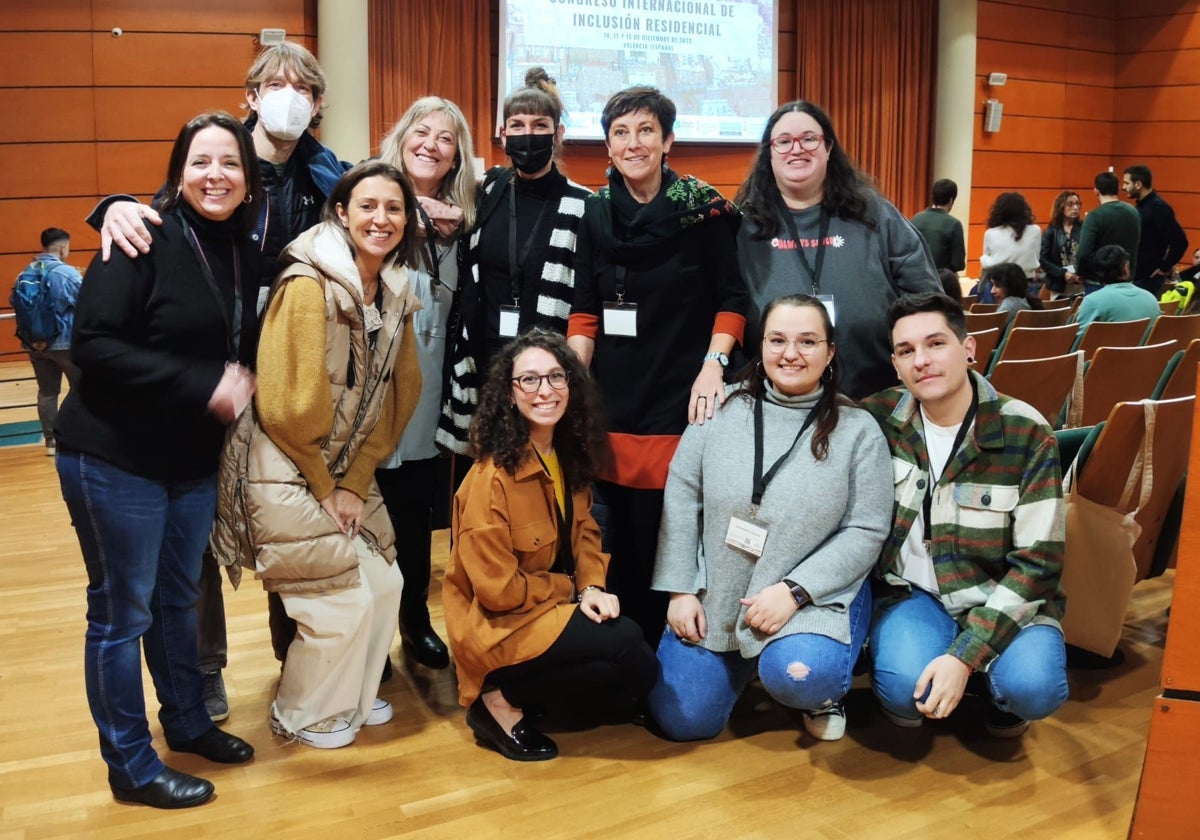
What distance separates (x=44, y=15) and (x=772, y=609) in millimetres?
7305

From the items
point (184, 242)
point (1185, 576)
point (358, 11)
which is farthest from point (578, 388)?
point (358, 11)

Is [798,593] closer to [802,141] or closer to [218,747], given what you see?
[802,141]

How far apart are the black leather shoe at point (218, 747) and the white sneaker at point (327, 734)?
126 millimetres

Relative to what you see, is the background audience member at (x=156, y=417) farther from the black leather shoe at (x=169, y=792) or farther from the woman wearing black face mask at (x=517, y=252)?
the woman wearing black face mask at (x=517, y=252)

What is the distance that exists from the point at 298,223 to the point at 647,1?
7370 millimetres

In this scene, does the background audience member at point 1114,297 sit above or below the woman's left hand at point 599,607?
above

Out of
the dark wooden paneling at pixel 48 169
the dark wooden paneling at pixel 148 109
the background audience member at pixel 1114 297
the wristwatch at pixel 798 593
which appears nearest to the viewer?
the wristwatch at pixel 798 593

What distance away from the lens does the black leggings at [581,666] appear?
2.39 m

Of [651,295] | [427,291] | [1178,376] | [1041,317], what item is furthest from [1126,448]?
[1041,317]

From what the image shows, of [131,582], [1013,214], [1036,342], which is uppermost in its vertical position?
[1013,214]

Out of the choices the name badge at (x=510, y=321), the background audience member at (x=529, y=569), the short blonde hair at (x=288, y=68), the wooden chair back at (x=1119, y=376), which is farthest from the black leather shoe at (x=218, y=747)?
the wooden chair back at (x=1119, y=376)

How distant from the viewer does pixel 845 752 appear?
2449 millimetres

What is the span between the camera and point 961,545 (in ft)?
7.91

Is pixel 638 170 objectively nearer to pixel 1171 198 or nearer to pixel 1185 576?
pixel 1185 576
